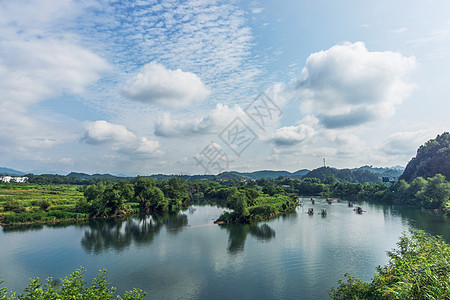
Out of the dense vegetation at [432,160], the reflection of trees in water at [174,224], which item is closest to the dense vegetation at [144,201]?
the reflection of trees in water at [174,224]

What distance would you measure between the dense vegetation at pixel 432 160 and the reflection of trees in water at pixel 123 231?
111 metres

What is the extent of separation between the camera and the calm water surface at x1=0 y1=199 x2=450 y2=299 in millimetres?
24828

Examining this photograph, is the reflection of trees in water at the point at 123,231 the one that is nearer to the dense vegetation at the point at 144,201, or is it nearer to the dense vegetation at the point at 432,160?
the dense vegetation at the point at 144,201

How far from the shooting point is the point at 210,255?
112 ft

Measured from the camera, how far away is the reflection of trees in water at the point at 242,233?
127 feet

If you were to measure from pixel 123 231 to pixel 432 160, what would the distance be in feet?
431

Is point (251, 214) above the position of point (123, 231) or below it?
above

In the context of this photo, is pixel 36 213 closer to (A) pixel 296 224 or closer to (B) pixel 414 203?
(A) pixel 296 224

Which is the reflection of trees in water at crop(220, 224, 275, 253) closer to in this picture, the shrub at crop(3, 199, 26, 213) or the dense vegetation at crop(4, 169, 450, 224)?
the dense vegetation at crop(4, 169, 450, 224)

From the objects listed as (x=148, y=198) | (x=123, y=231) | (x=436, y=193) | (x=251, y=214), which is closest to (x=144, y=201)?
(x=148, y=198)

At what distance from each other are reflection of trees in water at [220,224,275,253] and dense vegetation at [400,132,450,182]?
97.1m

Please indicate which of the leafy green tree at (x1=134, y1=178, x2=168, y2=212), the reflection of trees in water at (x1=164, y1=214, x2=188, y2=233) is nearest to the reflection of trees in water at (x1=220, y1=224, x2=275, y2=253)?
the reflection of trees in water at (x1=164, y1=214, x2=188, y2=233)

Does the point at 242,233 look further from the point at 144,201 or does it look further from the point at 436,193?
the point at 436,193

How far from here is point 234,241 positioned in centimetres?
4112
